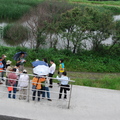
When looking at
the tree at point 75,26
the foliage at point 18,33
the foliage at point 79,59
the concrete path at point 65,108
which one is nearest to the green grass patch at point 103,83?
the concrete path at point 65,108

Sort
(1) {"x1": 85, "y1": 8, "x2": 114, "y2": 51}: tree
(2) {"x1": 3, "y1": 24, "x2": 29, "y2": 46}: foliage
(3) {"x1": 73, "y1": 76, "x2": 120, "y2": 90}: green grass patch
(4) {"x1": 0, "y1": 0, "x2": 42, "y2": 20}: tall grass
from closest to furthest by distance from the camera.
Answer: (3) {"x1": 73, "y1": 76, "x2": 120, "y2": 90}: green grass patch, (1) {"x1": 85, "y1": 8, "x2": 114, "y2": 51}: tree, (2) {"x1": 3, "y1": 24, "x2": 29, "y2": 46}: foliage, (4) {"x1": 0, "y1": 0, "x2": 42, "y2": 20}: tall grass

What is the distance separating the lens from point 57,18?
18797 millimetres

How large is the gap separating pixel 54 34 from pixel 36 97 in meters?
10.0

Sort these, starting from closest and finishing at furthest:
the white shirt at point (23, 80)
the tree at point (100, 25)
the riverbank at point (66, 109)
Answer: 1. the riverbank at point (66, 109)
2. the white shirt at point (23, 80)
3. the tree at point (100, 25)

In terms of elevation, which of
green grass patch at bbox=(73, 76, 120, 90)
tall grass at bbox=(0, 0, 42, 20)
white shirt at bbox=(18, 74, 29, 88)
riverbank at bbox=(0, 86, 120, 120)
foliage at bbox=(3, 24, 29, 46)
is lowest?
riverbank at bbox=(0, 86, 120, 120)

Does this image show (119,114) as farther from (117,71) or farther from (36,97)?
(117,71)

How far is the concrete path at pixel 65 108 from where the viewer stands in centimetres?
651

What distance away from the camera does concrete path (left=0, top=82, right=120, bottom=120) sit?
6508 mm

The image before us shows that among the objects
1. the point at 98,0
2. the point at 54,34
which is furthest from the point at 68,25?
the point at 98,0

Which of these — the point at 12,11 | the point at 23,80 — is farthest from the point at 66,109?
the point at 12,11

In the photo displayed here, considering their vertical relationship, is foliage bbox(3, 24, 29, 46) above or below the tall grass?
below

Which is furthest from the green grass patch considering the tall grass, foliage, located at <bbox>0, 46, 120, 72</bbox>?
the tall grass

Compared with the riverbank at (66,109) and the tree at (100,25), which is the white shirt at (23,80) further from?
the tree at (100,25)

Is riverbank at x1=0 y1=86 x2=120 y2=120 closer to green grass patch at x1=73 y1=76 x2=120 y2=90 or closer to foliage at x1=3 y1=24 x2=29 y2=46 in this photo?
green grass patch at x1=73 y1=76 x2=120 y2=90
